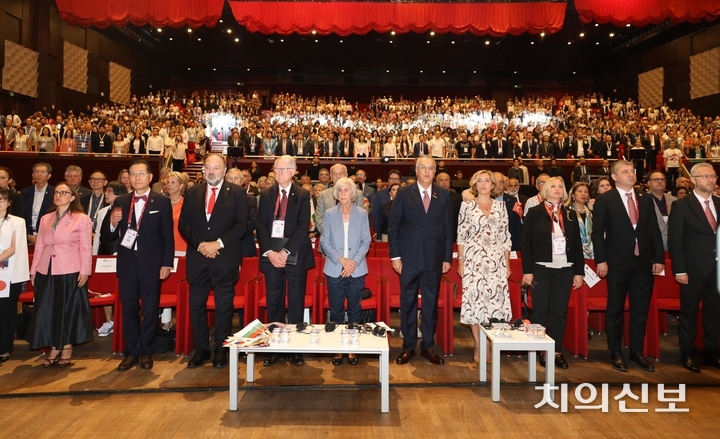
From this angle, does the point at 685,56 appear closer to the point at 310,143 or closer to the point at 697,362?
the point at 310,143

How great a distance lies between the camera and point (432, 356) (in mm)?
4145

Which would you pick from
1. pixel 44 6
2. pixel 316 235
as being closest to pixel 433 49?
pixel 44 6

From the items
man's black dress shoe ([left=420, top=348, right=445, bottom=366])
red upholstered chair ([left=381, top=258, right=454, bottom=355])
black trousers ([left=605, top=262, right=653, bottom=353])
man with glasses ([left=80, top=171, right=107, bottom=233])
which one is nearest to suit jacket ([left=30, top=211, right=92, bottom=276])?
man with glasses ([left=80, top=171, right=107, bottom=233])

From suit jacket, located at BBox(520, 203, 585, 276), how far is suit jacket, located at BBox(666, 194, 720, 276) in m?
0.72

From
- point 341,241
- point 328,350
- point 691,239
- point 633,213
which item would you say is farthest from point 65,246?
point 691,239

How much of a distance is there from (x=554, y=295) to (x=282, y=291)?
2101mm

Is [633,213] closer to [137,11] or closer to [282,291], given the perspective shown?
[282,291]

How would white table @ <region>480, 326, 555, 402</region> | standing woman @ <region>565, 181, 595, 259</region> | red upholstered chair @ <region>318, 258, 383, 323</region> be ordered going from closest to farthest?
white table @ <region>480, 326, 555, 402</region> < red upholstered chair @ <region>318, 258, 383, 323</region> < standing woman @ <region>565, 181, 595, 259</region>

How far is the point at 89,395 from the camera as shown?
349cm

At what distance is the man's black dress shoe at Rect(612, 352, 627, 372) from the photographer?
402cm

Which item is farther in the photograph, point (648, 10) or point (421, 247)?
point (648, 10)

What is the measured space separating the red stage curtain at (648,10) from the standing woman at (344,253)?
11726mm

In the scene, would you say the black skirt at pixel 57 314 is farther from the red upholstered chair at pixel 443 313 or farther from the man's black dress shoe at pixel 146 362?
the red upholstered chair at pixel 443 313

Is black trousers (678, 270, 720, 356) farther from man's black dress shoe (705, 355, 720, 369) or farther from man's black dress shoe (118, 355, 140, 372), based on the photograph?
man's black dress shoe (118, 355, 140, 372)
